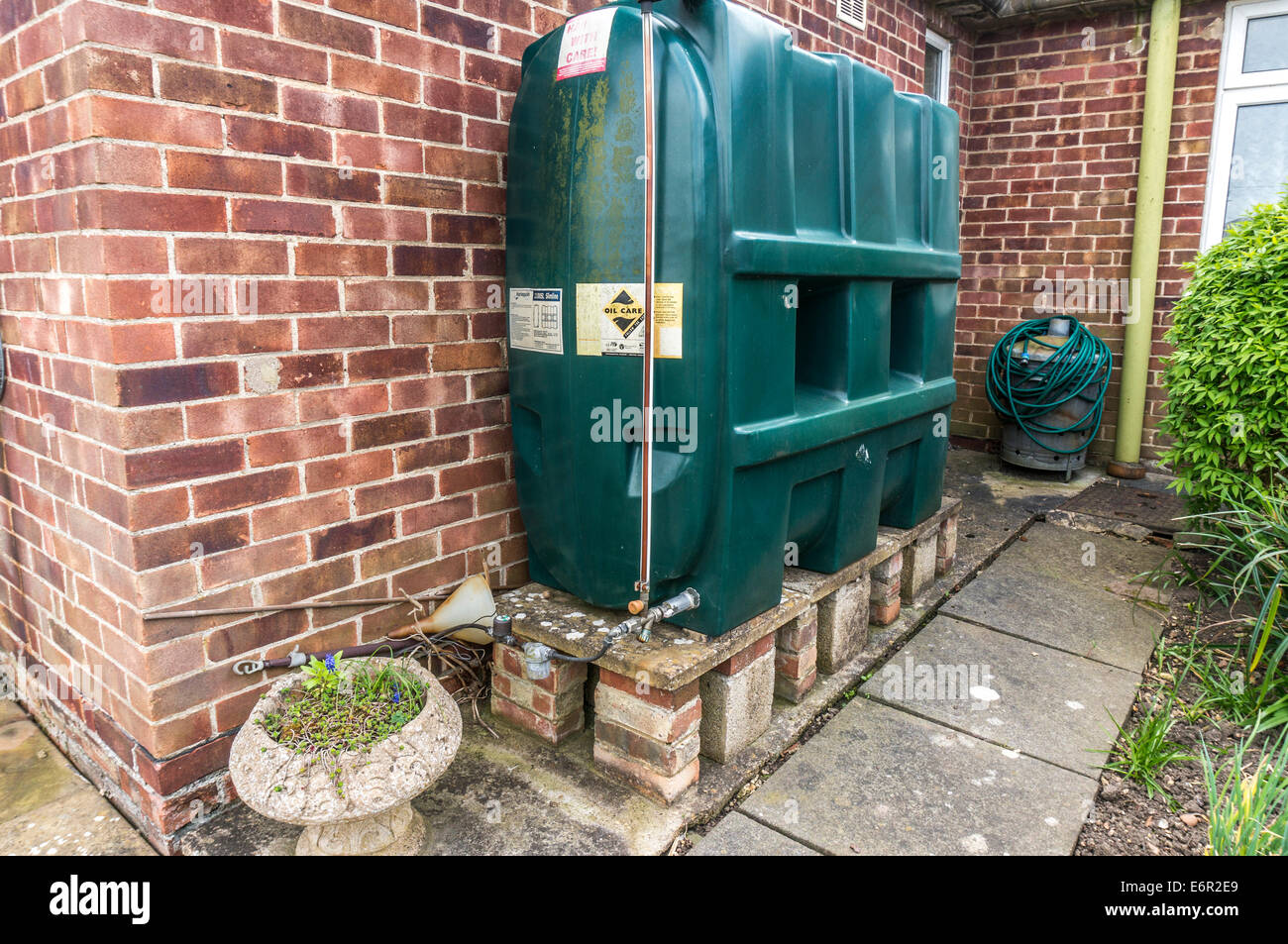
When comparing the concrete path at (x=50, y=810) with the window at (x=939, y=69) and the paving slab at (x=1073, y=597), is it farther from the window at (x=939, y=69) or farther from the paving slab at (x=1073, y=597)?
the window at (x=939, y=69)

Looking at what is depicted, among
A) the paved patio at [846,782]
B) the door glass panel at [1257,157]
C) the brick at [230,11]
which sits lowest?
the paved patio at [846,782]

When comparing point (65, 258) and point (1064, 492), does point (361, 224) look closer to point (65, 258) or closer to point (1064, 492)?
point (65, 258)

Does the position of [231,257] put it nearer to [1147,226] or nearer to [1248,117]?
[1147,226]

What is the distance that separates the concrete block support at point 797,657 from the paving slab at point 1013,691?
0.27 metres

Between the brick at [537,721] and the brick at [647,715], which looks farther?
the brick at [537,721]

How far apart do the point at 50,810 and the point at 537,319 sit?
181 cm

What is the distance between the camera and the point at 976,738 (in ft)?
8.49

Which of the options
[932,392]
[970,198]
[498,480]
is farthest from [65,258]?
[970,198]

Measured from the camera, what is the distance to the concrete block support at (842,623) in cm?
288

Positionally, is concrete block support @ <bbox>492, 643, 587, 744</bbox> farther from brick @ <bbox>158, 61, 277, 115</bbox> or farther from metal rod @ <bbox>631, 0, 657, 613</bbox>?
brick @ <bbox>158, 61, 277, 115</bbox>

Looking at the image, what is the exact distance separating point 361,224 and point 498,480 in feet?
2.89

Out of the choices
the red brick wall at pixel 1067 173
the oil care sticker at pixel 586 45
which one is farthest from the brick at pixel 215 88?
the red brick wall at pixel 1067 173

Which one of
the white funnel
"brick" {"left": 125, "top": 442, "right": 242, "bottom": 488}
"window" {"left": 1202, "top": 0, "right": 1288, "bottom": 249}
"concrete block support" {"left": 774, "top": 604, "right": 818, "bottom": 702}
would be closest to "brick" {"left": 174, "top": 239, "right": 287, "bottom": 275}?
"brick" {"left": 125, "top": 442, "right": 242, "bottom": 488}

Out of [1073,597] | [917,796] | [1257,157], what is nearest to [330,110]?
[917,796]
